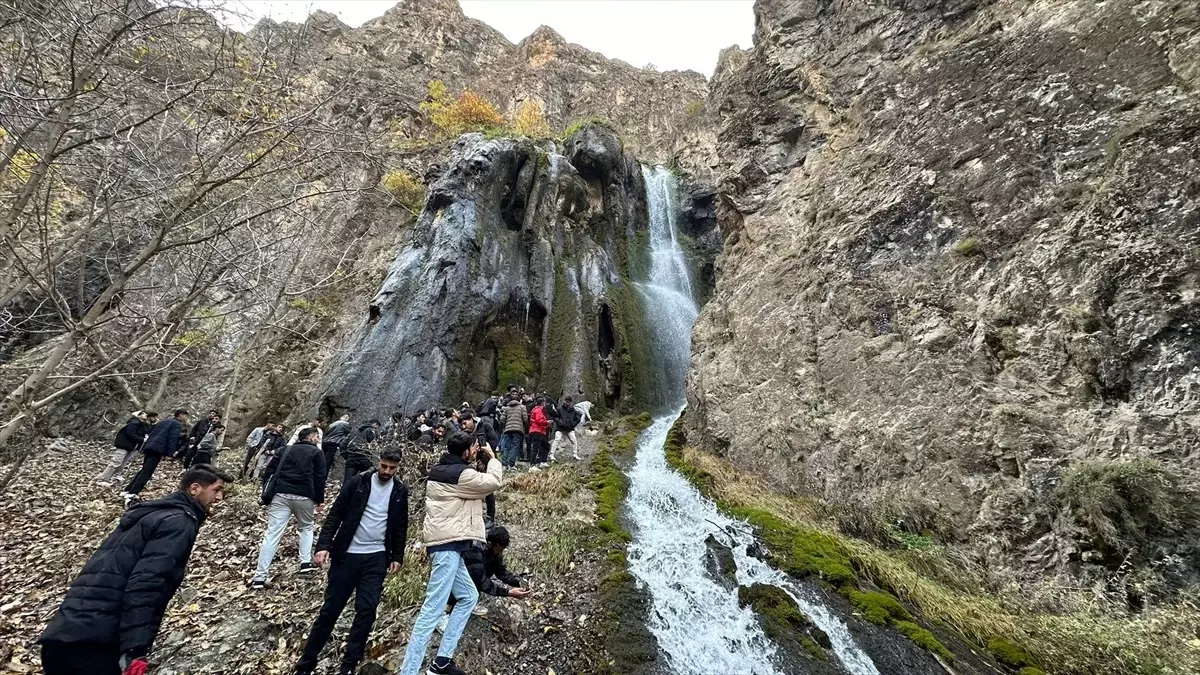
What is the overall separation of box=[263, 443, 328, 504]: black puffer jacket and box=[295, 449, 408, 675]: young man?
241 centimetres

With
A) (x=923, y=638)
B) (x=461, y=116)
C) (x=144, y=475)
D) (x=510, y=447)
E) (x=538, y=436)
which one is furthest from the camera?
(x=461, y=116)

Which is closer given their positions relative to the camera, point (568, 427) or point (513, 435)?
point (513, 435)

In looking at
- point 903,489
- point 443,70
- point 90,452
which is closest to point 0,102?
point 903,489

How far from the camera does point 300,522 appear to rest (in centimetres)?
692

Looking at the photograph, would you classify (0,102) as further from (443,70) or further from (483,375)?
(443,70)

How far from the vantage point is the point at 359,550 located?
15.0 ft

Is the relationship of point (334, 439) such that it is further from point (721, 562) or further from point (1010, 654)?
point (1010, 654)

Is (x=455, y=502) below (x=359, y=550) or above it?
above

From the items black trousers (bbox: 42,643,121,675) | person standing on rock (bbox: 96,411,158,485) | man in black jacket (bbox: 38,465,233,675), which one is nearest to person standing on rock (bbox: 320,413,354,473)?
person standing on rock (bbox: 96,411,158,485)

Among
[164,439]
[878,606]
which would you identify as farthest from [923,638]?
[164,439]

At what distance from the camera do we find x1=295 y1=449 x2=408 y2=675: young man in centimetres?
445

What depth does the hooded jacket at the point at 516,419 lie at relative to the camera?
43.4 ft

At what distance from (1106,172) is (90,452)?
29018 mm

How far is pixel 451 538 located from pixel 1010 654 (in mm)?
6515
